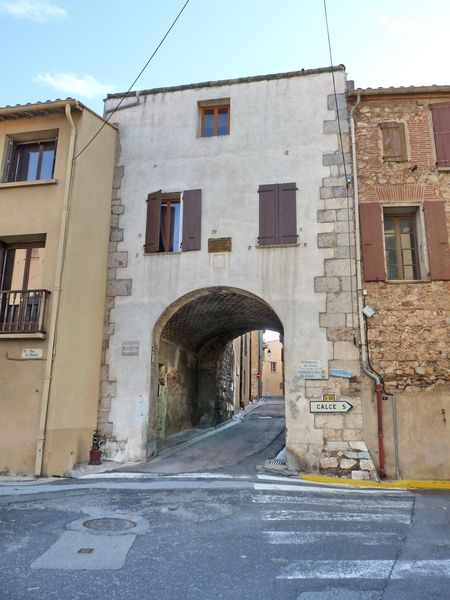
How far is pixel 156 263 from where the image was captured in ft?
35.1

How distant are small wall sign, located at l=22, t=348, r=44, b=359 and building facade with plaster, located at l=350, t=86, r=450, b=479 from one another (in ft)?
19.7

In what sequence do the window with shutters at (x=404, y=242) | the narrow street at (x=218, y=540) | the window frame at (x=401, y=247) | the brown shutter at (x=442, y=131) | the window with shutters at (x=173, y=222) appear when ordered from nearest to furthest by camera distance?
the narrow street at (x=218, y=540) → the window with shutters at (x=404, y=242) → the window frame at (x=401, y=247) → the brown shutter at (x=442, y=131) → the window with shutters at (x=173, y=222)

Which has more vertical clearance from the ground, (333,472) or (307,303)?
(307,303)

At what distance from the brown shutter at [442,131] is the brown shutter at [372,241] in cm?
164

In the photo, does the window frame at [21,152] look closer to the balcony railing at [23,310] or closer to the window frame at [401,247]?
the balcony railing at [23,310]

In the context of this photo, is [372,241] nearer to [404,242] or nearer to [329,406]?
[404,242]

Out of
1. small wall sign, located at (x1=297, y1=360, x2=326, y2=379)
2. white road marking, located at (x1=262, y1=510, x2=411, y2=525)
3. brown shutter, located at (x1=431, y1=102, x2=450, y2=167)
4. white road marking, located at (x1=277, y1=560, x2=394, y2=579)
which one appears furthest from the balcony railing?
brown shutter, located at (x1=431, y1=102, x2=450, y2=167)

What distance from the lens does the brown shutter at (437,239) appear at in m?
9.65

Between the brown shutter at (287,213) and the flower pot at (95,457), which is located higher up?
the brown shutter at (287,213)

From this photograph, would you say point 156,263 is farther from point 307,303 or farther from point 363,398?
point 363,398

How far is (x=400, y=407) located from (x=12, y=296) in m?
7.70

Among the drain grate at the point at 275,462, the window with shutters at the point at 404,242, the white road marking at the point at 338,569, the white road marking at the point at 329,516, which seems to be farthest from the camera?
the window with shutters at the point at 404,242

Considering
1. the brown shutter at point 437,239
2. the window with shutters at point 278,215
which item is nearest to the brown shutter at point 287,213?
the window with shutters at point 278,215

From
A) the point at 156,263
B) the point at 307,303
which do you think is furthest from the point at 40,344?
the point at 307,303
